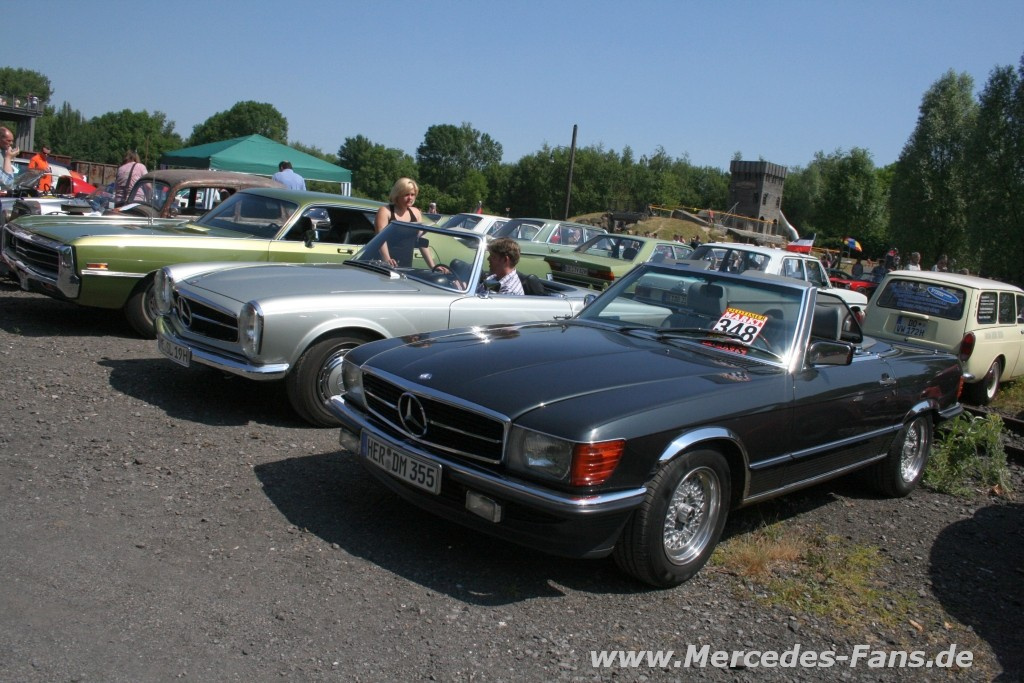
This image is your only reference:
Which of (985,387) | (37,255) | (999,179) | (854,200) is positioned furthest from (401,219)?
(854,200)

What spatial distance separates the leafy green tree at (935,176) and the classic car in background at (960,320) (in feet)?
112

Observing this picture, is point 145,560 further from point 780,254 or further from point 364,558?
point 780,254

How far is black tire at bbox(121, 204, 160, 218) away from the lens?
10.5m

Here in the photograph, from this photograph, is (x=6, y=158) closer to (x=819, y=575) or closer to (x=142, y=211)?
(x=142, y=211)

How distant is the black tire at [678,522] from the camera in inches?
153

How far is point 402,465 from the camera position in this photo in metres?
4.12

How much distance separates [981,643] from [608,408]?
7.02ft

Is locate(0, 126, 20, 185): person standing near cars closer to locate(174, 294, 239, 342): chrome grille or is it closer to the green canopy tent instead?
the green canopy tent

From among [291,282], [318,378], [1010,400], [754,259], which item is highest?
[754,259]

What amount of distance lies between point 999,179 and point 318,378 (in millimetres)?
26428

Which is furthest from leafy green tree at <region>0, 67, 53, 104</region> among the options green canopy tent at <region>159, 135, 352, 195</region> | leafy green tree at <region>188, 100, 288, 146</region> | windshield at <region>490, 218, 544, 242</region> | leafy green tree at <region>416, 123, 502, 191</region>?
windshield at <region>490, 218, 544, 242</region>

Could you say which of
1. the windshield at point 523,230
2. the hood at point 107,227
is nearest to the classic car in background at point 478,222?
the windshield at point 523,230

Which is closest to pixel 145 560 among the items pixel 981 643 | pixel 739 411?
pixel 739 411

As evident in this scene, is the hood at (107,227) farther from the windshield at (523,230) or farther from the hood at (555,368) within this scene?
the windshield at (523,230)
